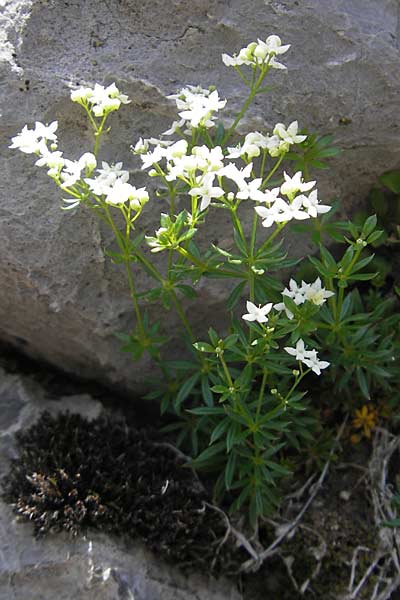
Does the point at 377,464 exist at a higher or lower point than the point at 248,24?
lower

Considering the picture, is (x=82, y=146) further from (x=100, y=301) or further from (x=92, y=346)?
(x=92, y=346)

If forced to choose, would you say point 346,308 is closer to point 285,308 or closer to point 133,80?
point 285,308

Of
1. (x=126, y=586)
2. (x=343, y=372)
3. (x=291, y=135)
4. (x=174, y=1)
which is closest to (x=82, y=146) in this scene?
(x=174, y=1)

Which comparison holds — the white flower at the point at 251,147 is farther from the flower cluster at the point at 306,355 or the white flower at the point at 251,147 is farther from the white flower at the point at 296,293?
the flower cluster at the point at 306,355

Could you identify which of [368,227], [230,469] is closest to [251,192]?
[368,227]

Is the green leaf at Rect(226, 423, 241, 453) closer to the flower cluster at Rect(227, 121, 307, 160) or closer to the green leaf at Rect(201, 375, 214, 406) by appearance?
the green leaf at Rect(201, 375, 214, 406)

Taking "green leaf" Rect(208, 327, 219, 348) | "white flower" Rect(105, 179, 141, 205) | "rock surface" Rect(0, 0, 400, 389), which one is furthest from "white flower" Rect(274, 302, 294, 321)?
"rock surface" Rect(0, 0, 400, 389)
